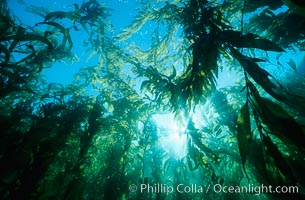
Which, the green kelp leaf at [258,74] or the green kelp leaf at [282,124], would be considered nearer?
the green kelp leaf at [282,124]

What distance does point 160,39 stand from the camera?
3277 mm

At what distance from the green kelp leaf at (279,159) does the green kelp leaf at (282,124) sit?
5 centimetres

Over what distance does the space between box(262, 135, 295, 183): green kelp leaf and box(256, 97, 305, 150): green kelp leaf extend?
52mm

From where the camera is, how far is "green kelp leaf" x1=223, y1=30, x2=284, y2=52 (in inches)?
41.6

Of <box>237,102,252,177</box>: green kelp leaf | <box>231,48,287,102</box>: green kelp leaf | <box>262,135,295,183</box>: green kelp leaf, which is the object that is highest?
<box>231,48,287,102</box>: green kelp leaf

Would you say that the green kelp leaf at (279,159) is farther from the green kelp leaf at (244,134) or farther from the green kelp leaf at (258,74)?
the green kelp leaf at (258,74)

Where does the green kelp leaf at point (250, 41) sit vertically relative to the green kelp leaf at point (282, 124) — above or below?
above

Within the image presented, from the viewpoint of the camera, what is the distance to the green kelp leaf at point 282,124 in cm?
70

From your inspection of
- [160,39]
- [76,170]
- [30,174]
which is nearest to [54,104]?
[76,170]

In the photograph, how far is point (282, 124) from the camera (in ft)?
2.43

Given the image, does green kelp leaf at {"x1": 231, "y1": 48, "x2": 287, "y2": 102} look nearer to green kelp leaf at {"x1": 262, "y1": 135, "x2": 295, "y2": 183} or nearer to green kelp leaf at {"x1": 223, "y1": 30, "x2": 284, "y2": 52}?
green kelp leaf at {"x1": 223, "y1": 30, "x2": 284, "y2": 52}

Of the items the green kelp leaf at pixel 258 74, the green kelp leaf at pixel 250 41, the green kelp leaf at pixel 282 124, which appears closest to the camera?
the green kelp leaf at pixel 282 124

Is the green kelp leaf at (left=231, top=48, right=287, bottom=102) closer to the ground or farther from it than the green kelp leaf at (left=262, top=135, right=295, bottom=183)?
farther from it

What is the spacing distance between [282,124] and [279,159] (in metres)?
0.15
